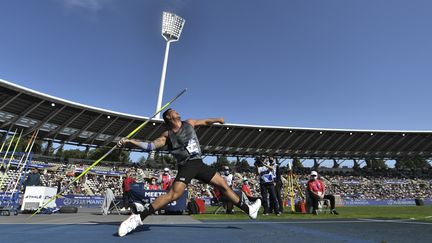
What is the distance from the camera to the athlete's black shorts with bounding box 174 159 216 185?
173 inches

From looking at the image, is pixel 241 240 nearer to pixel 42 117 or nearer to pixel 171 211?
pixel 171 211

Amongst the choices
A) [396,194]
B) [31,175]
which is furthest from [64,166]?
[396,194]

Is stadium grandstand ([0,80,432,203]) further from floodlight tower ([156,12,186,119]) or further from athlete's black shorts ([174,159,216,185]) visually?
athlete's black shorts ([174,159,216,185])

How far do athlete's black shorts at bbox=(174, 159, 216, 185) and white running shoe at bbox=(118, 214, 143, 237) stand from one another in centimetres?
76

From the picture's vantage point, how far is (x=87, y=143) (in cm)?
4788

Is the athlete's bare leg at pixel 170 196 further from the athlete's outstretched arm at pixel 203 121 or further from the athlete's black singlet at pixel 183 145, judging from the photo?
the athlete's outstretched arm at pixel 203 121

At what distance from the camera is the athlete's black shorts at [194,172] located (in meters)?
4.40

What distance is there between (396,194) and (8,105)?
2234 inches

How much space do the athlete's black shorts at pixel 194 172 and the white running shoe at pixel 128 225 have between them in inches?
30.0

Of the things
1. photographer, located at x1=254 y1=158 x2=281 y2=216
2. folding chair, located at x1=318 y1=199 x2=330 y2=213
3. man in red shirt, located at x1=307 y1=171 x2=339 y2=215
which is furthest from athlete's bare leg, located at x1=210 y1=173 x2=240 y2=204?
folding chair, located at x1=318 y1=199 x2=330 y2=213

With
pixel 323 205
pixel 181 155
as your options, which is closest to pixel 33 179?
pixel 181 155

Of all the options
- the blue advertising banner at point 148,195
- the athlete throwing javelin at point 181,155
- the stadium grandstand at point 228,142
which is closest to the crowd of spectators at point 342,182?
the stadium grandstand at point 228,142

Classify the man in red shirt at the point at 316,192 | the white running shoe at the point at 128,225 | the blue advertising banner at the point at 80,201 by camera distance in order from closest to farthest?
the white running shoe at the point at 128,225 → the man in red shirt at the point at 316,192 → the blue advertising banner at the point at 80,201

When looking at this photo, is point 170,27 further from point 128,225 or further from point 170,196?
point 128,225
